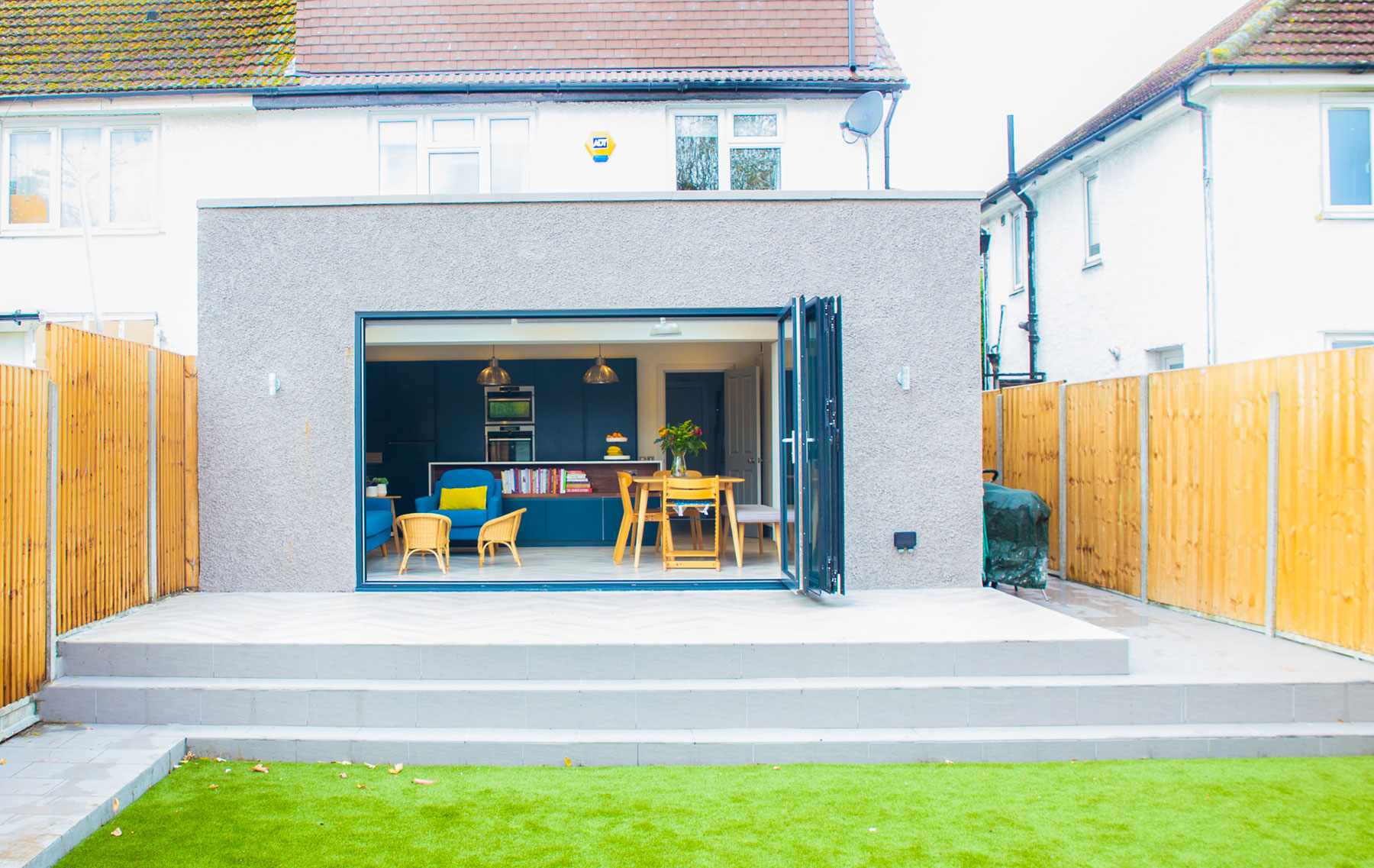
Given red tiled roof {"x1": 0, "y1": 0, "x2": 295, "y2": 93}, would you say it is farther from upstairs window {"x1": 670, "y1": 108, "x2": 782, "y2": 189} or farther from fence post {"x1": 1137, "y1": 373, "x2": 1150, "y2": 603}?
fence post {"x1": 1137, "y1": 373, "x2": 1150, "y2": 603}

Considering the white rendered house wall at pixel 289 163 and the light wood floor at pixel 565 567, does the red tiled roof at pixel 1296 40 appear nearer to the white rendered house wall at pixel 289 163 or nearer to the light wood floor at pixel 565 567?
the white rendered house wall at pixel 289 163

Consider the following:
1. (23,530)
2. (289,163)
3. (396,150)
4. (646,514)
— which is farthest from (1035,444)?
(289,163)

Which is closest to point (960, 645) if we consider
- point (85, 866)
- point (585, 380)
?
point (85, 866)

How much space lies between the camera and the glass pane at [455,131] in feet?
32.7

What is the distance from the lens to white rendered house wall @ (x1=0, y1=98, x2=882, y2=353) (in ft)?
32.5

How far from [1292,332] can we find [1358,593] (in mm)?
5126

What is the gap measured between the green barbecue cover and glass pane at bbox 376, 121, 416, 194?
7.41 m

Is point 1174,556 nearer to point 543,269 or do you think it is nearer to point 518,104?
A: point 543,269

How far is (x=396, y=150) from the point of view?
10.0m

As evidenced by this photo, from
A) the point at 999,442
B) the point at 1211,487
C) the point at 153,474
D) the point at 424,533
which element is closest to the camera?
the point at 153,474

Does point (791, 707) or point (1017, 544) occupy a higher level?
point (1017, 544)

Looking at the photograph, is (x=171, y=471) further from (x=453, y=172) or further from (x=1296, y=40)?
(x=1296, y=40)

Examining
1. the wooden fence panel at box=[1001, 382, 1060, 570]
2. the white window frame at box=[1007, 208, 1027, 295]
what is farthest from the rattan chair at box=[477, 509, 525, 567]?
the white window frame at box=[1007, 208, 1027, 295]

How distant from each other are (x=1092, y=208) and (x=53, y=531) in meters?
12.3
